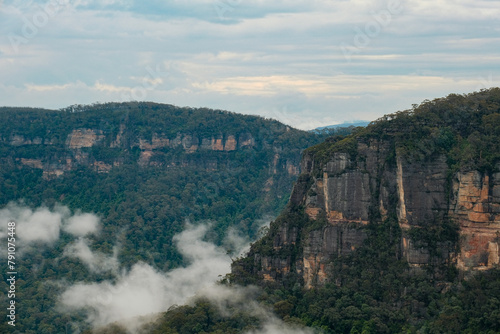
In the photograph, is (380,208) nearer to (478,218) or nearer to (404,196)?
(404,196)

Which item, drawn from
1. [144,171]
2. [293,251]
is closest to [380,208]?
[293,251]

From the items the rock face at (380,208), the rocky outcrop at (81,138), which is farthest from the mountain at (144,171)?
the rock face at (380,208)

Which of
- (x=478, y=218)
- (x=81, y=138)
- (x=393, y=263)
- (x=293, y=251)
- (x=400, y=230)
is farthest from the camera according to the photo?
(x=81, y=138)

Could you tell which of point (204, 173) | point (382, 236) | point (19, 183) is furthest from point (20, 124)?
point (382, 236)

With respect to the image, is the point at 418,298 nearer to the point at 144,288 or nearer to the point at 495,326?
the point at 495,326

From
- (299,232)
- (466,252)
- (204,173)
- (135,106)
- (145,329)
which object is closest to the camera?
(466,252)

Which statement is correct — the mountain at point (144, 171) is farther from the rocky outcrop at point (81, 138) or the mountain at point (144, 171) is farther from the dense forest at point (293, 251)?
the dense forest at point (293, 251)
